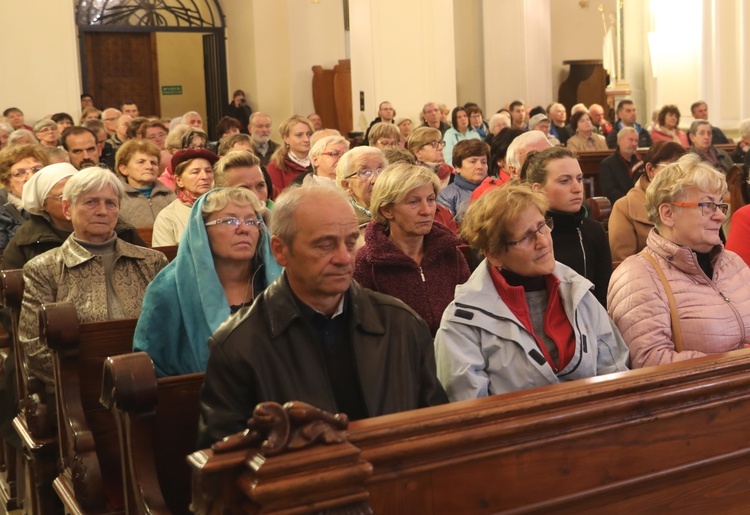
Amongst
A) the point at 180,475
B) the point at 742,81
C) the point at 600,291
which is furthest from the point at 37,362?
the point at 742,81

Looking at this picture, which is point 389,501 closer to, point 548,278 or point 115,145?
point 548,278

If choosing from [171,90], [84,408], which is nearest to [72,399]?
[84,408]

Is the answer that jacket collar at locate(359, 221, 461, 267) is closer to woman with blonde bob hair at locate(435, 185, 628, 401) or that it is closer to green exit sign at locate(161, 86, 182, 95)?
woman with blonde bob hair at locate(435, 185, 628, 401)

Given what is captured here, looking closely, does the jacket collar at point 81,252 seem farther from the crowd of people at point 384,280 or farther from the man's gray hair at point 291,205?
the man's gray hair at point 291,205

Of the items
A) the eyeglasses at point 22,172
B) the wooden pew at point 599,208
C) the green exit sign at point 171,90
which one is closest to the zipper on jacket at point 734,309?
the wooden pew at point 599,208

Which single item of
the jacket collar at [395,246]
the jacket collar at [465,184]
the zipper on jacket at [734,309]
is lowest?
the zipper on jacket at [734,309]

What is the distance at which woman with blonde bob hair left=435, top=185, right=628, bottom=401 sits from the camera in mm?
2523

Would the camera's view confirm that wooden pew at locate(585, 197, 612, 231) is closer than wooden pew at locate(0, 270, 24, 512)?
No

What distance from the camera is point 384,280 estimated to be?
11.2ft

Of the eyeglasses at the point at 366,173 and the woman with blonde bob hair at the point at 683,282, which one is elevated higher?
the eyeglasses at the point at 366,173

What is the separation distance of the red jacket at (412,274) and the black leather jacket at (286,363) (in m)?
1.11

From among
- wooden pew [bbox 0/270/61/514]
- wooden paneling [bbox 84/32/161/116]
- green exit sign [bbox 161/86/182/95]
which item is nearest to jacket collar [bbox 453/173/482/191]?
wooden pew [bbox 0/270/61/514]

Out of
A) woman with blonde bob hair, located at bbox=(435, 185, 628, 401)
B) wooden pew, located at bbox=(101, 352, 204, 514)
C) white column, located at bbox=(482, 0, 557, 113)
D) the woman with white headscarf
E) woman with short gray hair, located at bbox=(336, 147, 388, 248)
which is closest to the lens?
wooden pew, located at bbox=(101, 352, 204, 514)

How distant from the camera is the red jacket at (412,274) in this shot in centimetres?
341
